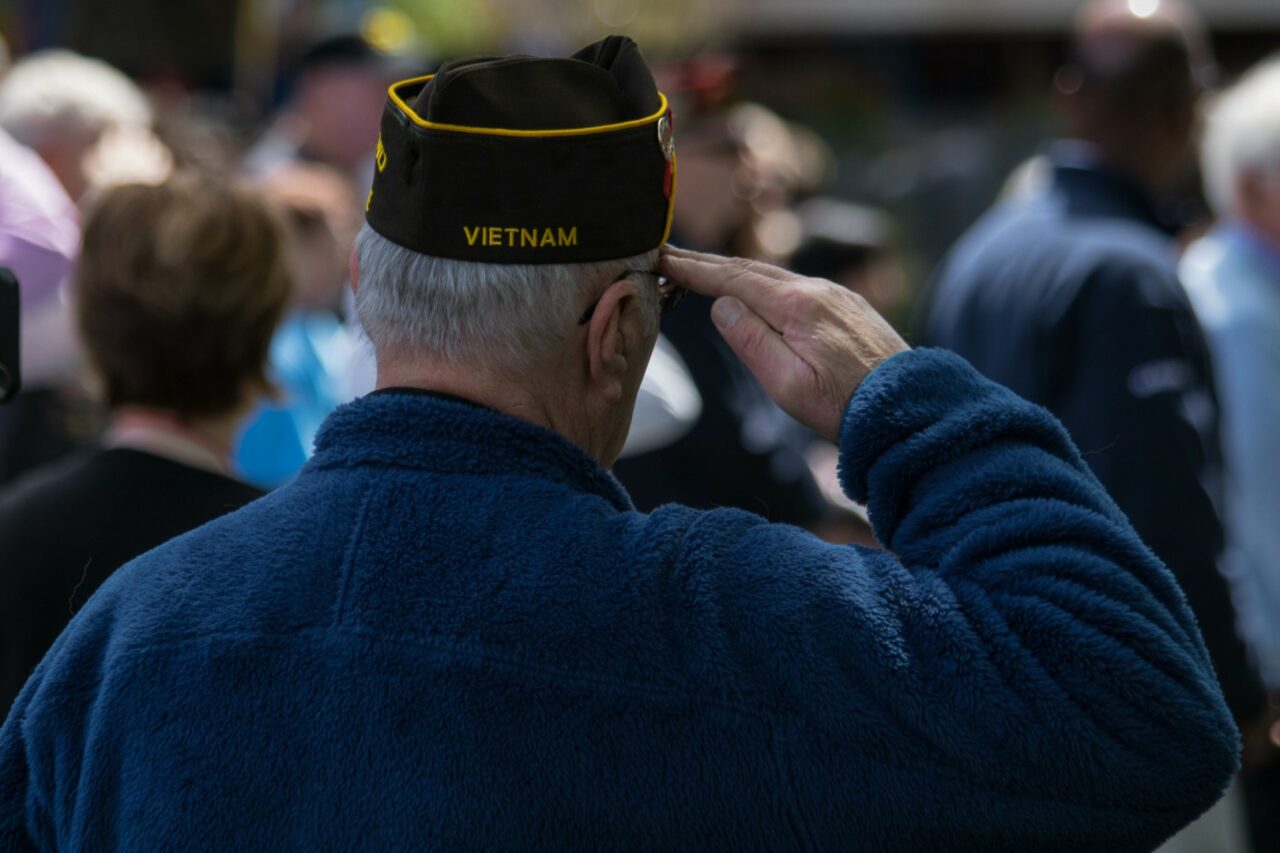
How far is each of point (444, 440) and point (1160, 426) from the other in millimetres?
2196

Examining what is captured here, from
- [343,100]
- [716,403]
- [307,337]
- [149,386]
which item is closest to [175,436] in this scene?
[149,386]

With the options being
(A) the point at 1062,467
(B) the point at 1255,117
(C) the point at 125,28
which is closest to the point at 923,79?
(C) the point at 125,28

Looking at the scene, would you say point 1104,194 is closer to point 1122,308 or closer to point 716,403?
point 1122,308

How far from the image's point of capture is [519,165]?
147 cm

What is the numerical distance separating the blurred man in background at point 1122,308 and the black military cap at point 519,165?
75.3 inches

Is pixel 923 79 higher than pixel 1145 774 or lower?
lower

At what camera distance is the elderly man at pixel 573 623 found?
4.52 feet

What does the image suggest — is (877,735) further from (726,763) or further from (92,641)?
(92,641)

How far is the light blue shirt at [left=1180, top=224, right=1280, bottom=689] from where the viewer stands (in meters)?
3.82

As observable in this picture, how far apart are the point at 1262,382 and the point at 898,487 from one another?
2.68 metres

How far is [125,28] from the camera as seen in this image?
668 cm

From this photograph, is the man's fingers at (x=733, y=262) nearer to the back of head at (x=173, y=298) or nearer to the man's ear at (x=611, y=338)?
the man's ear at (x=611, y=338)

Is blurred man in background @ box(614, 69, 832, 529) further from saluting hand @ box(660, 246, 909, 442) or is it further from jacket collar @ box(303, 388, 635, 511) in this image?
jacket collar @ box(303, 388, 635, 511)

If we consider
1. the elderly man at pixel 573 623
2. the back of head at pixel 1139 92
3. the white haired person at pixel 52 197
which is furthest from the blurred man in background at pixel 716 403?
the elderly man at pixel 573 623
